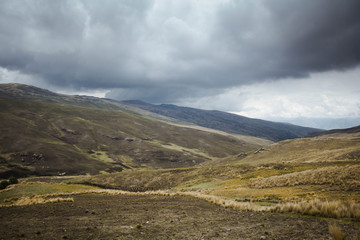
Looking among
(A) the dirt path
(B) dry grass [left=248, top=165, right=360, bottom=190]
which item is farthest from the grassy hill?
(A) the dirt path

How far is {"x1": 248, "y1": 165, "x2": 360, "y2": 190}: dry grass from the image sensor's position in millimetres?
25997

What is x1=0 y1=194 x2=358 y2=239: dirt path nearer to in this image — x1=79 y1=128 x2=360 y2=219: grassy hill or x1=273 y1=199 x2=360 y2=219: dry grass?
x1=273 y1=199 x2=360 y2=219: dry grass

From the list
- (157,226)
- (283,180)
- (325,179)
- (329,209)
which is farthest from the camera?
(283,180)

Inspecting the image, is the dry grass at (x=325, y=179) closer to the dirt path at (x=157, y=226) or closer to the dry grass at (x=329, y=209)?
the dry grass at (x=329, y=209)

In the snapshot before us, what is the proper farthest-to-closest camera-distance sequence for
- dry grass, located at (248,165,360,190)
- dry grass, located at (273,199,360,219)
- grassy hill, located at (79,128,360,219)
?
1. dry grass, located at (248,165,360,190)
2. grassy hill, located at (79,128,360,219)
3. dry grass, located at (273,199,360,219)

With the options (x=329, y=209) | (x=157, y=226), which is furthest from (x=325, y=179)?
(x=157, y=226)

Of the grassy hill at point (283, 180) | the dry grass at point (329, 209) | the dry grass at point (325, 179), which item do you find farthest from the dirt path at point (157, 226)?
the dry grass at point (325, 179)

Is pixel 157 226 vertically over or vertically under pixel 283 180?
over

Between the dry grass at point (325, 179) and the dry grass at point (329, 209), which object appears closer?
the dry grass at point (329, 209)

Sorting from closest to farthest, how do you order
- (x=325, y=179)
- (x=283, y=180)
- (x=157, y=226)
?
(x=157, y=226), (x=325, y=179), (x=283, y=180)

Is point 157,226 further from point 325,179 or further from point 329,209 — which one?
point 325,179

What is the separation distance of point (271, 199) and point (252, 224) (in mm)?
12004

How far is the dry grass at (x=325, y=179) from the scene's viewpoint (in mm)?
25997

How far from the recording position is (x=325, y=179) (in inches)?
1179
